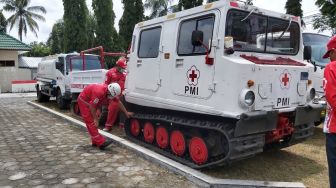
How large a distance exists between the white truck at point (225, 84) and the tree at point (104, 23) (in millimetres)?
22896

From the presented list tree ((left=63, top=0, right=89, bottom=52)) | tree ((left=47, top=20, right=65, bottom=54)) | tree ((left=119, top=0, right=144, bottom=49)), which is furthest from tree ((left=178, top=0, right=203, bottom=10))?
tree ((left=47, top=20, right=65, bottom=54))

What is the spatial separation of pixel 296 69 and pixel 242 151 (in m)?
1.81

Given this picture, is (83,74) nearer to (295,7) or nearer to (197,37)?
(197,37)

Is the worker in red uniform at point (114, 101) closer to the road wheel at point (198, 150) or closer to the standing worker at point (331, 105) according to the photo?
the road wheel at point (198, 150)

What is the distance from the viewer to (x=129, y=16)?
2536 cm

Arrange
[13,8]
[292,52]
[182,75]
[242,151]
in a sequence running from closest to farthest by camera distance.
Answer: [242,151] < [182,75] < [292,52] < [13,8]

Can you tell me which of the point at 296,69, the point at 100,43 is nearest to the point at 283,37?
the point at 296,69

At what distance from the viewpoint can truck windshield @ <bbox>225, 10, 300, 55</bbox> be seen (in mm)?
5594

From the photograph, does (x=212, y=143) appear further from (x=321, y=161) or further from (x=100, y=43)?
(x=100, y=43)

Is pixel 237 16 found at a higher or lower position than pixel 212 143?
higher

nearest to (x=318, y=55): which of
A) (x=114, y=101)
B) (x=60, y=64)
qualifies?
(x=114, y=101)

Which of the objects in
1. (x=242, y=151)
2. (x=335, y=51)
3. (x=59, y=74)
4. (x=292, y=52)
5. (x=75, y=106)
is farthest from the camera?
(x=59, y=74)

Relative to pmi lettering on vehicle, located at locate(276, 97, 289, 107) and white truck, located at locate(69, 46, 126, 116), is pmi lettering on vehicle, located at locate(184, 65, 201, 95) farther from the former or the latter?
white truck, located at locate(69, 46, 126, 116)

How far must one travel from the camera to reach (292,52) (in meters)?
6.61
